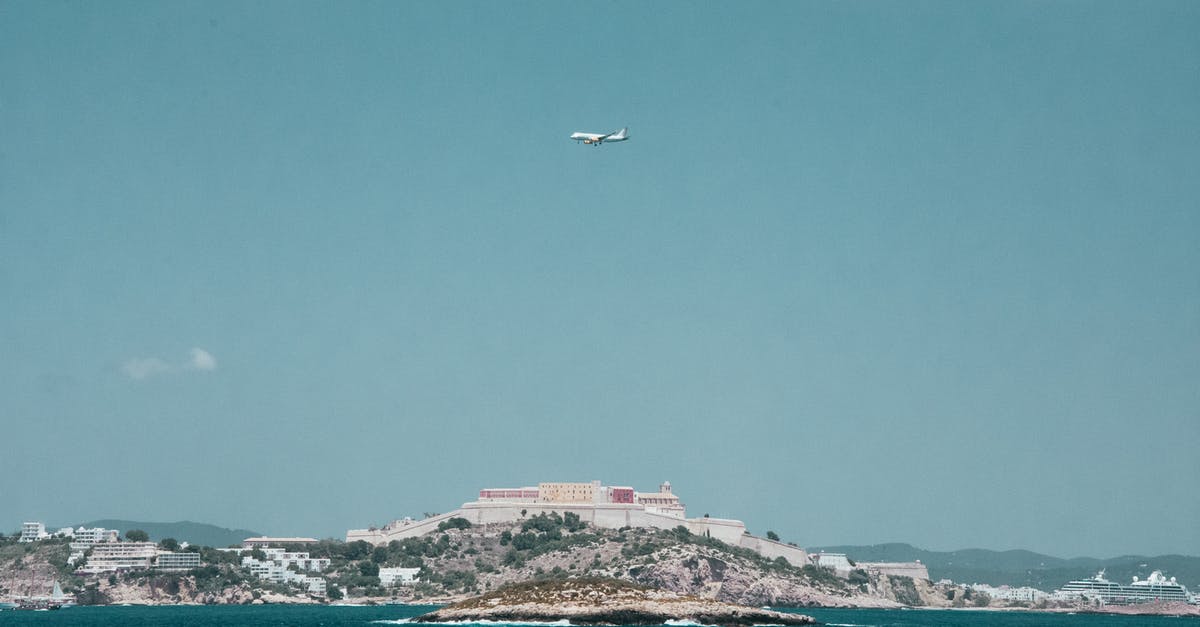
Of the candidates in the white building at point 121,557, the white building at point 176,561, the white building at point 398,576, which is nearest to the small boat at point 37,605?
the white building at point 121,557

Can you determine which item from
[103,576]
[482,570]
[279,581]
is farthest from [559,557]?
[103,576]

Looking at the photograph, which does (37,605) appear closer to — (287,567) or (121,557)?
(121,557)

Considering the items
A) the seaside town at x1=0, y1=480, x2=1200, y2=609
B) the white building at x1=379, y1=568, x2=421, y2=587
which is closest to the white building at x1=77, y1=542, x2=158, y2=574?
the seaside town at x1=0, y1=480, x2=1200, y2=609

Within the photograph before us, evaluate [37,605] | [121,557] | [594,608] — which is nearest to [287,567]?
[121,557]

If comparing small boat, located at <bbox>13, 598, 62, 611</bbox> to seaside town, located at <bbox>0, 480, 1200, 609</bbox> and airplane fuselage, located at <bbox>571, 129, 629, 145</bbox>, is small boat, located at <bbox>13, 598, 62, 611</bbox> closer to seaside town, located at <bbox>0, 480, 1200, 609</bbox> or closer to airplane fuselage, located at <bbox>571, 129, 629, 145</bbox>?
seaside town, located at <bbox>0, 480, 1200, 609</bbox>

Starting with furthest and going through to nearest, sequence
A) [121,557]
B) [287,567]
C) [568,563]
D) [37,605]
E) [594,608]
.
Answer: [287,567]
[121,557]
[568,563]
[37,605]
[594,608]

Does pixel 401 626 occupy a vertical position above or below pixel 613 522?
below

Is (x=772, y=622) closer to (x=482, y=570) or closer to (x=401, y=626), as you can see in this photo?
(x=401, y=626)
